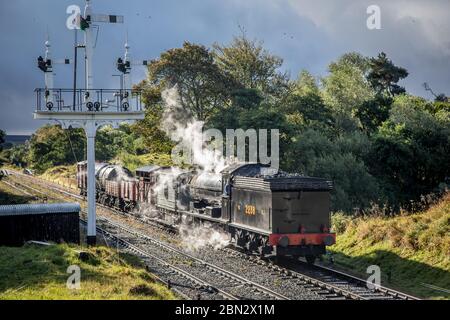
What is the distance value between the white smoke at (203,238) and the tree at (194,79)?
63.8 feet

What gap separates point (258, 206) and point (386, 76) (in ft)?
173

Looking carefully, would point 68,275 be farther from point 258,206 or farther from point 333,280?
point 333,280

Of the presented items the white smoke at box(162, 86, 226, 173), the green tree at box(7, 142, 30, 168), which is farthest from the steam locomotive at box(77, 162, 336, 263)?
the green tree at box(7, 142, 30, 168)

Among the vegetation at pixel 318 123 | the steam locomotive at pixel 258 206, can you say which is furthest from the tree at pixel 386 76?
the steam locomotive at pixel 258 206

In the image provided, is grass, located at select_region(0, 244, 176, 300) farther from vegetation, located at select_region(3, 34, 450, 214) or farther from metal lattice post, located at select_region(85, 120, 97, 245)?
vegetation, located at select_region(3, 34, 450, 214)

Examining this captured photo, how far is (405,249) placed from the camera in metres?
22.0

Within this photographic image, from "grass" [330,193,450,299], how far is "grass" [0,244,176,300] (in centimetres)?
763

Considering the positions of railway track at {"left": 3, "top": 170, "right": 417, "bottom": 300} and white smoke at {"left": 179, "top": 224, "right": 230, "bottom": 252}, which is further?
white smoke at {"left": 179, "top": 224, "right": 230, "bottom": 252}

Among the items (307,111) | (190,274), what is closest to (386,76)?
(307,111)

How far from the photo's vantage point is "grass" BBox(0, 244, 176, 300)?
51.2 feet

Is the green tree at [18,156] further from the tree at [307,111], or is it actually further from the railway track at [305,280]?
the railway track at [305,280]

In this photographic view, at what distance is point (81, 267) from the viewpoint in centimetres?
1888

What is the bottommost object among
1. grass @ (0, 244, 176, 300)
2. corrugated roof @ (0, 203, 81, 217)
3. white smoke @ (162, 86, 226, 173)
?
grass @ (0, 244, 176, 300)
